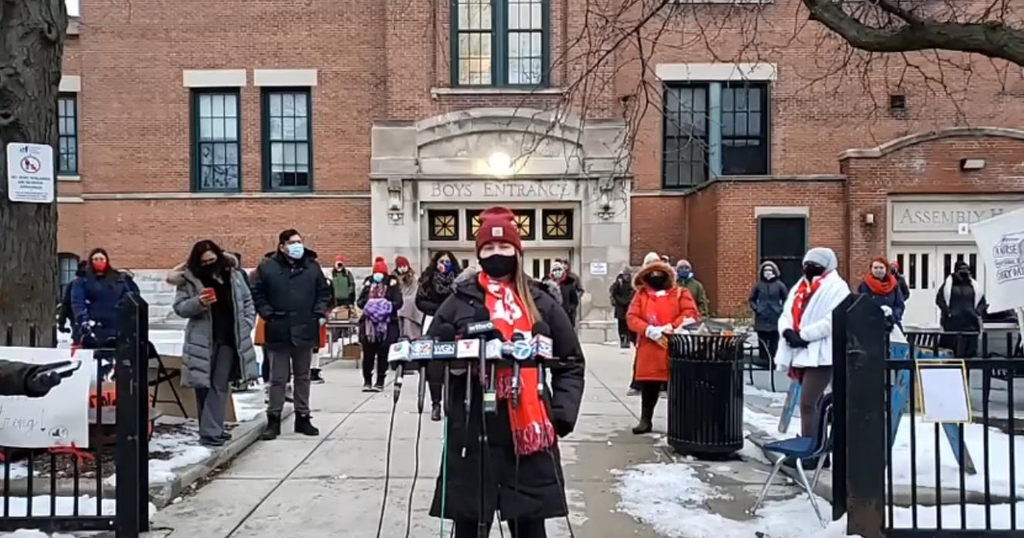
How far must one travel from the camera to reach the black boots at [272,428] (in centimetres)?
882

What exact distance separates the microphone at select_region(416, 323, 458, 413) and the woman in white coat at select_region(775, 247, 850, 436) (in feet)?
13.8

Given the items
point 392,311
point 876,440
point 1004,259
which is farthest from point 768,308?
point 876,440

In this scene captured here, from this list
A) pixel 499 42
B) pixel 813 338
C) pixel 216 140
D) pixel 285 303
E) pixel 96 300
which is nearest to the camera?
pixel 813 338

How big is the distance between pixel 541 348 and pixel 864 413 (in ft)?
7.42

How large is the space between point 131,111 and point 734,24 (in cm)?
1604

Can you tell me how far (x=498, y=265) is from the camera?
441cm

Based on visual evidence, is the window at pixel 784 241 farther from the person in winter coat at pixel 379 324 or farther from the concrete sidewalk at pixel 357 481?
the person in winter coat at pixel 379 324

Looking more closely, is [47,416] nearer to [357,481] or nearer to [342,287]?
[357,481]

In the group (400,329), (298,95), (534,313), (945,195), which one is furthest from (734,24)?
(534,313)

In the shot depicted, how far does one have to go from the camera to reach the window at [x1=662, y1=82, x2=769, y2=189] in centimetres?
2345

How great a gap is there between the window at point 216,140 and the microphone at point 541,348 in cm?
2044

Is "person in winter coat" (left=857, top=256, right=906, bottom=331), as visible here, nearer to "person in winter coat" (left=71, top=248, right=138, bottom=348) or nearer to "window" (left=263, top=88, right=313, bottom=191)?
"person in winter coat" (left=71, top=248, right=138, bottom=348)

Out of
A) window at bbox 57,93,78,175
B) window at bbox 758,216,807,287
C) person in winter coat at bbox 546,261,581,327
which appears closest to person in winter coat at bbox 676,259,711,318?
person in winter coat at bbox 546,261,581,327

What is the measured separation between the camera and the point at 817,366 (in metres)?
7.48
